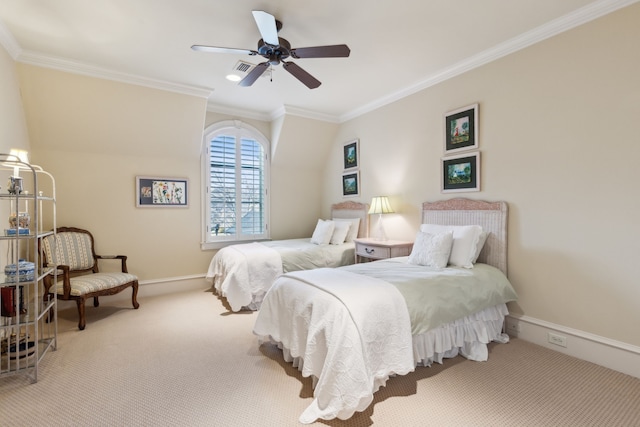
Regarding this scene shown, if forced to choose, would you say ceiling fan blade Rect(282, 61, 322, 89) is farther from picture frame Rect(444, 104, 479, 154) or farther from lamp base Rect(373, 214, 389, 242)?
lamp base Rect(373, 214, 389, 242)

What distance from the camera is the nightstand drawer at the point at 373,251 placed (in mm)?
3818

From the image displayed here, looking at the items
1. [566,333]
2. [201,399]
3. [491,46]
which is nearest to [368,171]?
[491,46]

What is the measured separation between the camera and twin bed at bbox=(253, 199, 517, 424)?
181 centimetres

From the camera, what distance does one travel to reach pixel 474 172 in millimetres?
3287

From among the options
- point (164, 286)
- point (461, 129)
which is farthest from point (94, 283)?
point (461, 129)

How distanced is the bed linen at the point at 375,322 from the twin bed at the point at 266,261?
0.96 metres

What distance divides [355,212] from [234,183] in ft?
6.86

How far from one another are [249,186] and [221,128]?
1.05 m

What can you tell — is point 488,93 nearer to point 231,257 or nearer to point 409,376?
point 409,376

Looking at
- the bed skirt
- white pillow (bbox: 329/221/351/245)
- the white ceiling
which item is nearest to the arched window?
the white ceiling

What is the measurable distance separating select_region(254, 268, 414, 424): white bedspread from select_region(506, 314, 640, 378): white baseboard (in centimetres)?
161

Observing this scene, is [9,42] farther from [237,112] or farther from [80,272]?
[237,112]

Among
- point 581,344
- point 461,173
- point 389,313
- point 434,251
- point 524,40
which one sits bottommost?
point 581,344

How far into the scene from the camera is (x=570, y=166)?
261 centimetres
